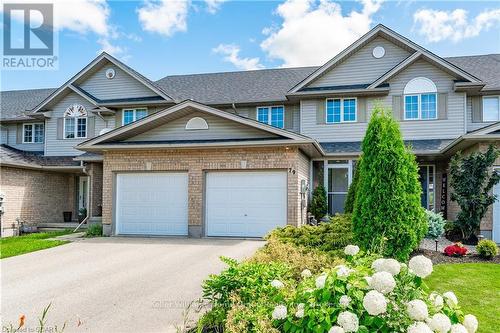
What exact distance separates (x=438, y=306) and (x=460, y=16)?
12458mm

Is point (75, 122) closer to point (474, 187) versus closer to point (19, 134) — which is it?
point (19, 134)

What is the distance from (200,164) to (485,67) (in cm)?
1487

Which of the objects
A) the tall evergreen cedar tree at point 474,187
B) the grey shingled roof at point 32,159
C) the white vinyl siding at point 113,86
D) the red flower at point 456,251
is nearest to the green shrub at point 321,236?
the red flower at point 456,251

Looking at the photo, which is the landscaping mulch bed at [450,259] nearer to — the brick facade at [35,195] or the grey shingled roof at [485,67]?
the grey shingled roof at [485,67]

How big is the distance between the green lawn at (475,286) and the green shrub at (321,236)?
6.27 feet

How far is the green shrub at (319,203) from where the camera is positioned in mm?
15531

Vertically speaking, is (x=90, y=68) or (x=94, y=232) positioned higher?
(x=90, y=68)

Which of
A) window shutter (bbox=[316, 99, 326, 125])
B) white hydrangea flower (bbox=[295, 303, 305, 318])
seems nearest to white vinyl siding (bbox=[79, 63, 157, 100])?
window shutter (bbox=[316, 99, 326, 125])

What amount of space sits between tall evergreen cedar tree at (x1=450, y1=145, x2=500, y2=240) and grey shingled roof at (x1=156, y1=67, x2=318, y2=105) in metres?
8.51

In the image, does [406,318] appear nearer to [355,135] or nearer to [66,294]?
[66,294]

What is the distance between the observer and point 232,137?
1342 cm

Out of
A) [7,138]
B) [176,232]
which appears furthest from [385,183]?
[7,138]

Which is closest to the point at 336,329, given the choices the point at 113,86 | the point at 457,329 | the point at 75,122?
the point at 457,329

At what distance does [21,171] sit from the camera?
17.0 meters
